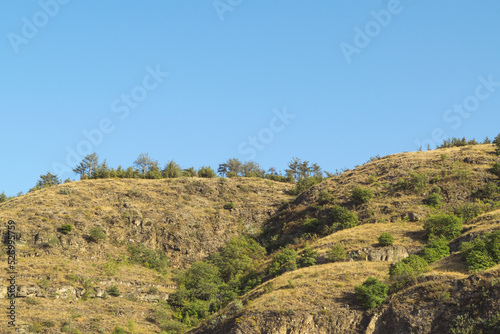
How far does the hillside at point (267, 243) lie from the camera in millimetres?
36000

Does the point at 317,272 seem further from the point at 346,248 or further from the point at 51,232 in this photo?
the point at 51,232

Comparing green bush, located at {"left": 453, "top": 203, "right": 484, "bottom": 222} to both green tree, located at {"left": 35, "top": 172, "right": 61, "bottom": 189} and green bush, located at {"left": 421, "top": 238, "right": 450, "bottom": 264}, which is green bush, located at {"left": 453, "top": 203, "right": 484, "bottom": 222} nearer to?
green bush, located at {"left": 421, "top": 238, "right": 450, "bottom": 264}

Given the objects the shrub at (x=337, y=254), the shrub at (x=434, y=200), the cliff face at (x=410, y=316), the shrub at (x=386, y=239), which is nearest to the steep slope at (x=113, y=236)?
the cliff face at (x=410, y=316)

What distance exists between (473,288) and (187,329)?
2560 cm

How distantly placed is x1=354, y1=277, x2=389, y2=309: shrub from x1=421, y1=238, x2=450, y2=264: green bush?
26.7 feet

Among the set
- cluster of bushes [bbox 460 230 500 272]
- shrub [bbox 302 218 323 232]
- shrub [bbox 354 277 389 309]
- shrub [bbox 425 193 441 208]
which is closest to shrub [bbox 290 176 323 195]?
shrub [bbox 302 218 323 232]

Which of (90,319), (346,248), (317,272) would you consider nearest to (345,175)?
(346,248)

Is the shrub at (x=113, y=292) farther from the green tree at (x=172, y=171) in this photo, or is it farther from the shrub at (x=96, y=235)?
the green tree at (x=172, y=171)

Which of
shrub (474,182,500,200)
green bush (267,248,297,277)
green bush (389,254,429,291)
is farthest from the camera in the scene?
shrub (474,182,500,200)

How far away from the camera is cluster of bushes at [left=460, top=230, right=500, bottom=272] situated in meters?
36.3

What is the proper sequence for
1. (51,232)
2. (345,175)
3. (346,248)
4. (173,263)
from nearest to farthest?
(346,248)
(51,232)
(173,263)
(345,175)

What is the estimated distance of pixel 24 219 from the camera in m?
57.1

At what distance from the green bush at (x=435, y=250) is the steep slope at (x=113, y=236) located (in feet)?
82.5

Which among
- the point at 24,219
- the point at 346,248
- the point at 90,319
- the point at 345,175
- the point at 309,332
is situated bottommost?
the point at 309,332
